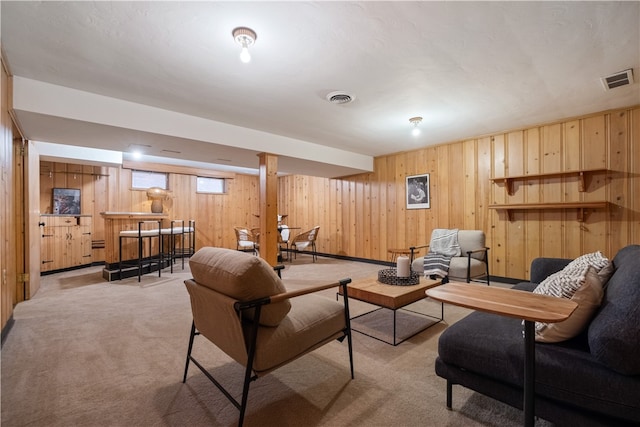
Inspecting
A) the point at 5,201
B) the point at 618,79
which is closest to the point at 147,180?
the point at 5,201

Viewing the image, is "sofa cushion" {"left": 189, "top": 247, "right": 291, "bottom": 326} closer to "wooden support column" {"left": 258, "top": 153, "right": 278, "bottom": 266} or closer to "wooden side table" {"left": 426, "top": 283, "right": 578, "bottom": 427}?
"wooden side table" {"left": 426, "top": 283, "right": 578, "bottom": 427}

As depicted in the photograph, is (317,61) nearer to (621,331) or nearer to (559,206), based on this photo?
(621,331)

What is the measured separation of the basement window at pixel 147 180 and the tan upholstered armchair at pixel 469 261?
634cm

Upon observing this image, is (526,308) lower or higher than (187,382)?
higher

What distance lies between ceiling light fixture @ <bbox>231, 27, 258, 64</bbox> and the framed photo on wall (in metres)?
4.07

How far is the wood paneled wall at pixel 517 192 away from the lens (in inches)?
136

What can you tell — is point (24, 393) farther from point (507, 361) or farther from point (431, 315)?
point (431, 315)

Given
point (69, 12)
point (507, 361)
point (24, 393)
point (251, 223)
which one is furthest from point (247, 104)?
point (251, 223)

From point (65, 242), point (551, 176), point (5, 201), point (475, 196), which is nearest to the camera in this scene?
point (5, 201)

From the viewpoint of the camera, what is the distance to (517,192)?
4.21 metres

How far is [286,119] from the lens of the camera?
12.0 feet

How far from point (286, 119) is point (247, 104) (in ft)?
2.08

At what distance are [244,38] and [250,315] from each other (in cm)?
181

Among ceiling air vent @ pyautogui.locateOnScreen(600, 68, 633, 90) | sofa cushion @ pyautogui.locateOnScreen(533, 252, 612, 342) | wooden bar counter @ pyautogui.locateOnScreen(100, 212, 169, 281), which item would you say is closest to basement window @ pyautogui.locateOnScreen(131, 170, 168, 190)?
wooden bar counter @ pyautogui.locateOnScreen(100, 212, 169, 281)
